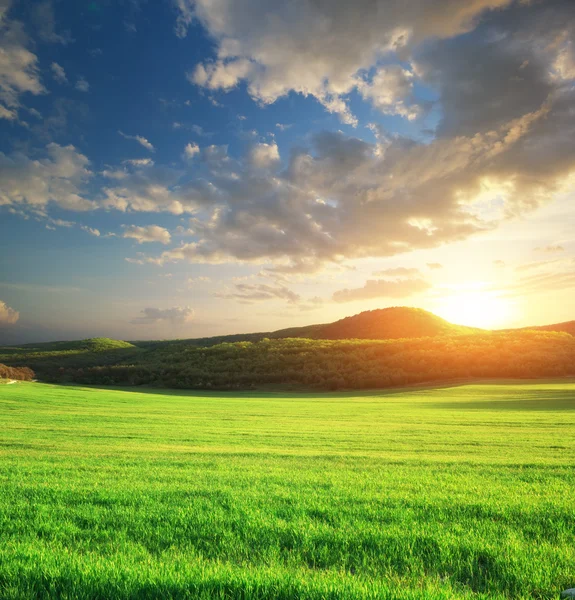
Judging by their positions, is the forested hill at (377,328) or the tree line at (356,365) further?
the forested hill at (377,328)

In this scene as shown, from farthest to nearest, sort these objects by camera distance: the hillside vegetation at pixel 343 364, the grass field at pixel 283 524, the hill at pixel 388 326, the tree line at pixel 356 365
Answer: the hill at pixel 388 326
the hillside vegetation at pixel 343 364
the tree line at pixel 356 365
the grass field at pixel 283 524

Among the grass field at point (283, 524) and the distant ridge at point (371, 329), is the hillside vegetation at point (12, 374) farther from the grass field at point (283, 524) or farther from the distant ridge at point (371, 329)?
the distant ridge at point (371, 329)

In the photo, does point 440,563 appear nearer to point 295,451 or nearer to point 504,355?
point 295,451

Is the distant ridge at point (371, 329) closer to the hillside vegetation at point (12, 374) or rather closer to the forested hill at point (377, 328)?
the forested hill at point (377, 328)

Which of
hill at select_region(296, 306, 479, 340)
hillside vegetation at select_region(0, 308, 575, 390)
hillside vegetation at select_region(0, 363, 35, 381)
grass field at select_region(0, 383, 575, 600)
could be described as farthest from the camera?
hill at select_region(296, 306, 479, 340)

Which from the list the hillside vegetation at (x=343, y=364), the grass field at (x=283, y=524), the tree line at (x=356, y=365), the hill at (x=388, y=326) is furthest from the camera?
the hill at (x=388, y=326)

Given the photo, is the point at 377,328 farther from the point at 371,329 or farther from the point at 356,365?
the point at 356,365

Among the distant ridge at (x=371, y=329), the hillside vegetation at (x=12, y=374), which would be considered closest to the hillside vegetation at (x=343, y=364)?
the hillside vegetation at (x=12, y=374)

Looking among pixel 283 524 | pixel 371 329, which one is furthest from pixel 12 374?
pixel 371 329

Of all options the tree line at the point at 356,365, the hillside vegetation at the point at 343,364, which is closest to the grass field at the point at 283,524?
the tree line at the point at 356,365

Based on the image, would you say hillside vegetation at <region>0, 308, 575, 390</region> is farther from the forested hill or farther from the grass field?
the grass field

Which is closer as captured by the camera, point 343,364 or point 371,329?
point 343,364

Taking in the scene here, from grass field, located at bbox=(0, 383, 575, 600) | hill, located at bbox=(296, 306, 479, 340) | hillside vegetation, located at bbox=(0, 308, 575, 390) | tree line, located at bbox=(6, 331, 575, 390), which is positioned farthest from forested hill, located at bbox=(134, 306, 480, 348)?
grass field, located at bbox=(0, 383, 575, 600)

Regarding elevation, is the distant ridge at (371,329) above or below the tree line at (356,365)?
above
